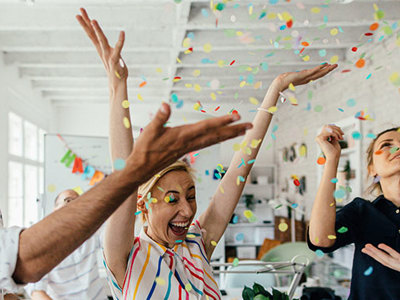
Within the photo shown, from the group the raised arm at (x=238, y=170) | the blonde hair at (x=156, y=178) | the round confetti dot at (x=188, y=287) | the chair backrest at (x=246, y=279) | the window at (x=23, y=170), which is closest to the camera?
the round confetti dot at (x=188, y=287)

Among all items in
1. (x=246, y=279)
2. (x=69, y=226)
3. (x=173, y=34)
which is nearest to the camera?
(x=69, y=226)

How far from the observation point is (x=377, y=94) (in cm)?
430

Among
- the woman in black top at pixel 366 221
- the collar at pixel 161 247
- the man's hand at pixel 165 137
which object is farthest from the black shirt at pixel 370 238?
the man's hand at pixel 165 137

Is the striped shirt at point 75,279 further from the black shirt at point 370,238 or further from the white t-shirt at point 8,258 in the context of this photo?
the white t-shirt at point 8,258

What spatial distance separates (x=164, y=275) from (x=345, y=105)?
4595 mm

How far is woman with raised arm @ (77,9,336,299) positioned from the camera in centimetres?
111

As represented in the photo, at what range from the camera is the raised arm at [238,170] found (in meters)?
1.38

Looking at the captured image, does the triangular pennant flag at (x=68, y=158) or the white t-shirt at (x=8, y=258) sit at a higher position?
the triangular pennant flag at (x=68, y=158)

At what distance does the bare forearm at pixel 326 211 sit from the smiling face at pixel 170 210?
0.40 m

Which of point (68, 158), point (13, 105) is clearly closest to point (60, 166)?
point (68, 158)

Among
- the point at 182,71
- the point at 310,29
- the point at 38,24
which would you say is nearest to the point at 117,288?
the point at 38,24

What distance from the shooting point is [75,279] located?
2.61 m

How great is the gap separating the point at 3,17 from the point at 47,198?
1.88m

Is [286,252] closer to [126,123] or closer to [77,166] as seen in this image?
[126,123]
